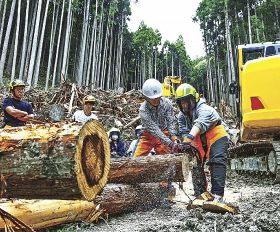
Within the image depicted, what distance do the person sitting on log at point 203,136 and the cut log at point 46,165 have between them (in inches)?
73.9

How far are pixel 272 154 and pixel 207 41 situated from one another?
46.5 m

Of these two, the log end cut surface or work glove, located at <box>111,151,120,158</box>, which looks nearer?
the log end cut surface

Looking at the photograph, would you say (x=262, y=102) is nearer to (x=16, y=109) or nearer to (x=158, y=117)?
(x=158, y=117)

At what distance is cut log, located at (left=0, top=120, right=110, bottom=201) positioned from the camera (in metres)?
3.12

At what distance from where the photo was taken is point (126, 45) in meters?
54.2

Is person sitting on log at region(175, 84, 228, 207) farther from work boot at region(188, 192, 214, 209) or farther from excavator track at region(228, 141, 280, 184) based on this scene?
excavator track at region(228, 141, 280, 184)

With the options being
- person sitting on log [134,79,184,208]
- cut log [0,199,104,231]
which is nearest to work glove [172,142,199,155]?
person sitting on log [134,79,184,208]

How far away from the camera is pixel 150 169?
16.3 feet

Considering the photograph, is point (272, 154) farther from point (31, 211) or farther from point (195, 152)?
point (31, 211)

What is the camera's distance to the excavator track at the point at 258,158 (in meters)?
6.86

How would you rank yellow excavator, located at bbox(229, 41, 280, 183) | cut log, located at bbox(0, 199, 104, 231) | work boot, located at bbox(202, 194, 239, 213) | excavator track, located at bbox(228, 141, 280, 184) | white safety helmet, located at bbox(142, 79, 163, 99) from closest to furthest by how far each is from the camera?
cut log, located at bbox(0, 199, 104, 231) < work boot, located at bbox(202, 194, 239, 213) < white safety helmet, located at bbox(142, 79, 163, 99) < yellow excavator, located at bbox(229, 41, 280, 183) < excavator track, located at bbox(228, 141, 280, 184)

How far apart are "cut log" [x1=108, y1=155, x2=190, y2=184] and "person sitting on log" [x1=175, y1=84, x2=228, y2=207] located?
29 centimetres

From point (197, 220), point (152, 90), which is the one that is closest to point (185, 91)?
point (152, 90)

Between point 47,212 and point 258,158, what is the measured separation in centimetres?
538
